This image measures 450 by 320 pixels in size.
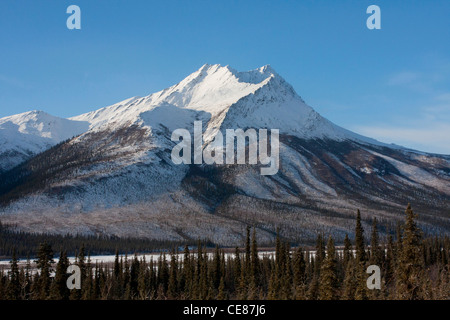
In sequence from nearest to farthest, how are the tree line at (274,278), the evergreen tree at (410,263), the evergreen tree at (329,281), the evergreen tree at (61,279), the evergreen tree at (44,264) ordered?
the evergreen tree at (410,263) → the tree line at (274,278) → the evergreen tree at (329,281) → the evergreen tree at (44,264) → the evergreen tree at (61,279)

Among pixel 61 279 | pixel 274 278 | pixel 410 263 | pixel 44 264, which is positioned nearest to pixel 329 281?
pixel 410 263

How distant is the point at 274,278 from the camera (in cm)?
12600

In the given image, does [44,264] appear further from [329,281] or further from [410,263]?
[410,263]

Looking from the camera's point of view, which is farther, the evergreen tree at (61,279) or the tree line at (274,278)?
the evergreen tree at (61,279)

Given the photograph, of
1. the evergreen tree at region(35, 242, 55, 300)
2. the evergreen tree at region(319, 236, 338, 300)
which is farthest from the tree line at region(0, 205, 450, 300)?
the evergreen tree at region(35, 242, 55, 300)

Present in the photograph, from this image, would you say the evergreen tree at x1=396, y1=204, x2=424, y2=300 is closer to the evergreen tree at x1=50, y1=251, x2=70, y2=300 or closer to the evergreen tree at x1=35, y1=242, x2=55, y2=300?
the evergreen tree at x1=50, y1=251, x2=70, y2=300

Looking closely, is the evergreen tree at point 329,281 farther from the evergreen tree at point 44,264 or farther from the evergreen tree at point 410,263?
the evergreen tree at point 44,264

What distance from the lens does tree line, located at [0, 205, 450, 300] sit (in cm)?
6425

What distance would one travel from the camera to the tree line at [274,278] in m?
64.2

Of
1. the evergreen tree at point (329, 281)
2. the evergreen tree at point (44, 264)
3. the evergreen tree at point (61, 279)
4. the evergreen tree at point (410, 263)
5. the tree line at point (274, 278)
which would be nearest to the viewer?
the evergreen tree at point (410, 263)

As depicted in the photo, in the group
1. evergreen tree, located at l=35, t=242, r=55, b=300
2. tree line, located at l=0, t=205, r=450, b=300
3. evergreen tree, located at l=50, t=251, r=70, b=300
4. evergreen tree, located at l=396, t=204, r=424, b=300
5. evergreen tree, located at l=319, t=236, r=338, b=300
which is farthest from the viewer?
evergreen tree, located at l=50, t=251, r=70, b=300

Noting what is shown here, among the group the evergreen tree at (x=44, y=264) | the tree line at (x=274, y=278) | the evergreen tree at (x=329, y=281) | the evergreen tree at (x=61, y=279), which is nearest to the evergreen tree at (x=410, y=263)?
the tree line at (x=274, y=278)
